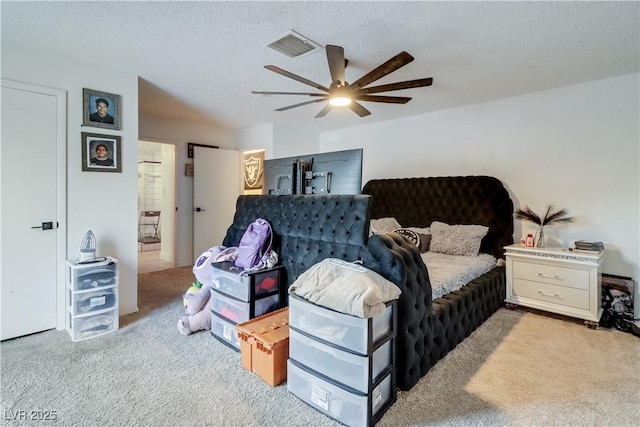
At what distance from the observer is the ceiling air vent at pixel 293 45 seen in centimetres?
237

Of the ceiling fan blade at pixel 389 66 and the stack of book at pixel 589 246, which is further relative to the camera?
the stack of book at pixel 589 246

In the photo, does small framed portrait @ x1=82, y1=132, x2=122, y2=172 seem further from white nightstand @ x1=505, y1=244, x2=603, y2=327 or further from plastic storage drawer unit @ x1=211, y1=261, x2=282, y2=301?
white nightstand @ x1=505, y1=244, x2=603, y2=327

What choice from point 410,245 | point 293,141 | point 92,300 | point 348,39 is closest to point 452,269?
point 410,245

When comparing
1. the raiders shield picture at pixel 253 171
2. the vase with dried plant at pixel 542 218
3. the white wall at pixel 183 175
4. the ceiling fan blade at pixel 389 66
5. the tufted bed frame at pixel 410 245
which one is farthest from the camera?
the raiders shield picture at pixel 253 171

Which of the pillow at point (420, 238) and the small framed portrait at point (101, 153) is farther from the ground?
the small framed portrait at point (101, 153)

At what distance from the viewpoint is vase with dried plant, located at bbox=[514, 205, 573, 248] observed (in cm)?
342

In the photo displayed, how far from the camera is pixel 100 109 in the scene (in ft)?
9.64

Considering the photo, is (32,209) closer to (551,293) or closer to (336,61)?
(336,61)

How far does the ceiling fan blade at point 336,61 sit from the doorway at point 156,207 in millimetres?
3607

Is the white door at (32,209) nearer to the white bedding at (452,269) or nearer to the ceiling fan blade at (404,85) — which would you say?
the ceiling fan blade at (404,85)

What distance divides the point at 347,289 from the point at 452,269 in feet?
5.46

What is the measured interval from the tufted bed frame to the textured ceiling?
4.03 ft

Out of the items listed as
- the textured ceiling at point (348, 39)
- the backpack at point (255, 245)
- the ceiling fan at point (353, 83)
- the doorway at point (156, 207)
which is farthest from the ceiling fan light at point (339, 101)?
the doorway at point (156, 207)

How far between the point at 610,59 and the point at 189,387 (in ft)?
13.9
